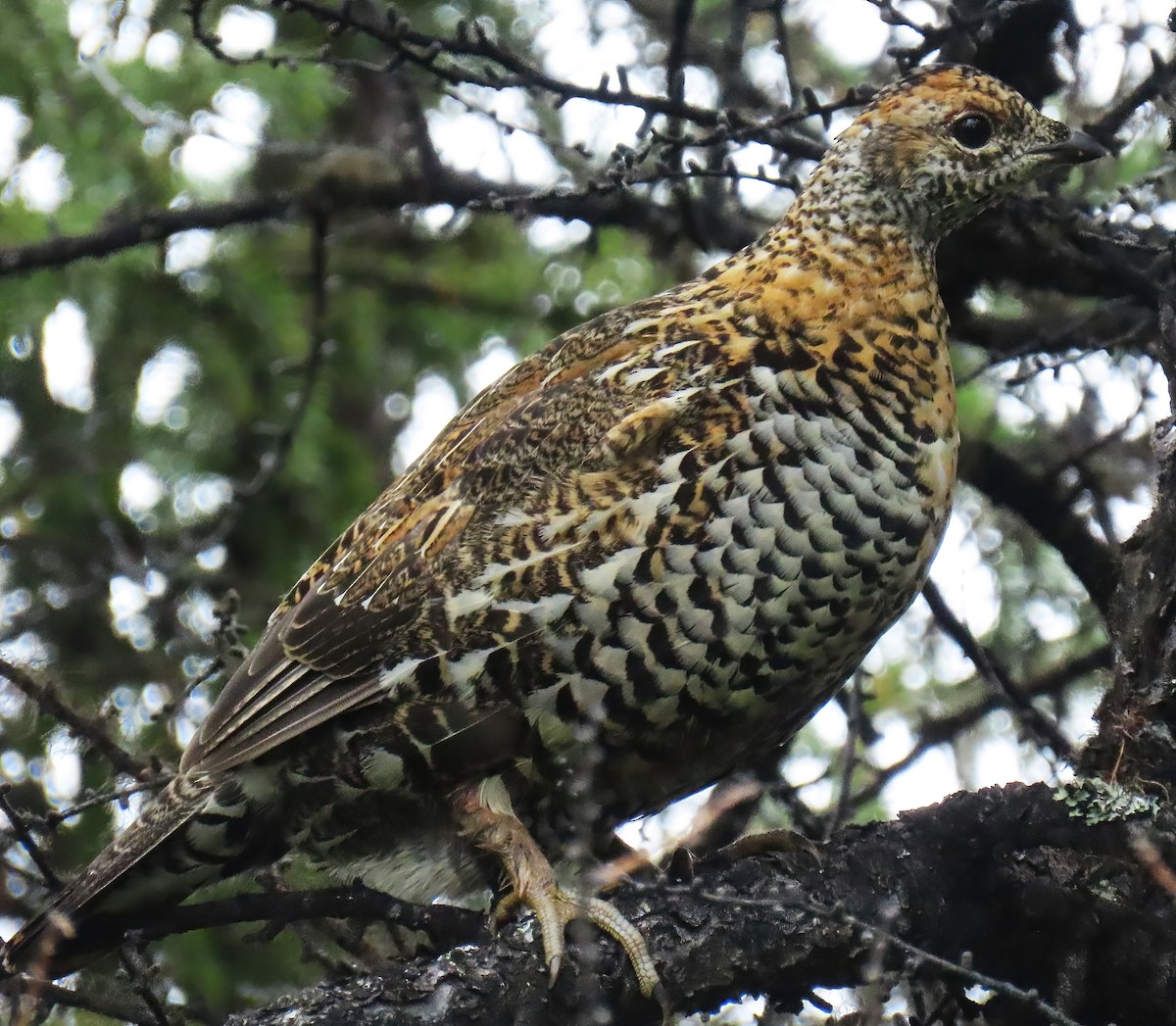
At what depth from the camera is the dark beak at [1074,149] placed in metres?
3.48

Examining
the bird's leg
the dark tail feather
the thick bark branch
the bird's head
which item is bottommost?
the thick bark branch

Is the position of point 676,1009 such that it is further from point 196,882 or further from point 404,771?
point 196,882

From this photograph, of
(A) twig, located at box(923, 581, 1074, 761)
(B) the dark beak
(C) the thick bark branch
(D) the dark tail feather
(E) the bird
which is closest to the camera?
(C) the thick bark branch

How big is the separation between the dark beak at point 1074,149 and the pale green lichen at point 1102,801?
4.91 feet

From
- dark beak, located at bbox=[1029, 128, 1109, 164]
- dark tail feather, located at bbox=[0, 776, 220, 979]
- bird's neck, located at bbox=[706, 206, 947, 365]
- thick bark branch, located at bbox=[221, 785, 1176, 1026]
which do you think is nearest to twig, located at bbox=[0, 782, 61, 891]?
dark tail feather, located at bbox=[0, 776, 220, 979]

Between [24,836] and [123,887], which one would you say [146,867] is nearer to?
[123,887]

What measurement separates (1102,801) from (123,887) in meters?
2.09

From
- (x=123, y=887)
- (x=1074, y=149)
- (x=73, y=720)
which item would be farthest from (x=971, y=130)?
(x=123, y=887)

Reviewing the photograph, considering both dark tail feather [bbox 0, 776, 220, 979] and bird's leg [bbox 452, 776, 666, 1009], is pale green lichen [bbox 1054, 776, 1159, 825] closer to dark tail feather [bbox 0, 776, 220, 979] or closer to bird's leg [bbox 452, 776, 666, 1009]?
bird's leg [bbox 452, 776, 666, 1009]

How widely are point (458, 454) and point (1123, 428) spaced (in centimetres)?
190

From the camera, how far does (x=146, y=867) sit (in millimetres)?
3285

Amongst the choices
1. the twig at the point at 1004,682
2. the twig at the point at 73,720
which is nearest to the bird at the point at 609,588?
the twig at the point at 73,720

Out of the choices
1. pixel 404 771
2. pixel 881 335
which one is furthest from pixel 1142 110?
pixel 404 771

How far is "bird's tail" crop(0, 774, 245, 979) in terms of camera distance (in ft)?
10.6
